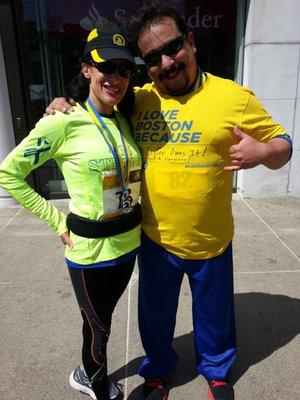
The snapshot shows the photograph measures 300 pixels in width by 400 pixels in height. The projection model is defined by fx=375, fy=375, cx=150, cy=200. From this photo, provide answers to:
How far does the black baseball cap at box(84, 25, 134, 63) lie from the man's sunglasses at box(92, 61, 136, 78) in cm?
2

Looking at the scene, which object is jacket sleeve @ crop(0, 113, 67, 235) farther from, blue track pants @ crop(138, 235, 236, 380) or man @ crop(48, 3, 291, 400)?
blue track pants @ crop(138, 235, 236, 380)

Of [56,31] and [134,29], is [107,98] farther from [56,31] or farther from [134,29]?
[56,31]

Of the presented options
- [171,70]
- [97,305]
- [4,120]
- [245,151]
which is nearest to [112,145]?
[171,70]

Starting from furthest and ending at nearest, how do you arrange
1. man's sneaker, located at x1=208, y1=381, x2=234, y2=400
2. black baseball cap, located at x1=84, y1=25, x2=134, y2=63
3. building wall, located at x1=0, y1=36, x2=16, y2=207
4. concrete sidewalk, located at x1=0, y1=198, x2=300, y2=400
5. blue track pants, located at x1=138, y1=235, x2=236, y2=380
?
building wall, located at x1=0, y1=36, x2=16, y2=207, concrete sidewalk, located at x1=0, y1=198, x2=300, y2=400, man's sneaker, located at x1=208, y1=381, x2=234, y2=400, blue track pants, located at x1=138, y1=235, x2=236, y2=380, black baseball cap, located at x1=84, y1=25, x2=134, y2=63

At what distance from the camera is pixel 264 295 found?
316 cm

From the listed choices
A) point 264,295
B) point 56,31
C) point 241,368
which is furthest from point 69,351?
point 56,31

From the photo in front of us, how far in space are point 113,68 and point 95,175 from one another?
48 centimetres

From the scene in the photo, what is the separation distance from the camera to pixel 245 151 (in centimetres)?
172

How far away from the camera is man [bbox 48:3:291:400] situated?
1790mm

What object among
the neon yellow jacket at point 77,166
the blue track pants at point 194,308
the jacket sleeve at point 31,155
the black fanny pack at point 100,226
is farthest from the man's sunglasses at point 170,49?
the blue track pants at point 194,308

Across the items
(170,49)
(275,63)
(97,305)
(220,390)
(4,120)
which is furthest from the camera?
(4,120)

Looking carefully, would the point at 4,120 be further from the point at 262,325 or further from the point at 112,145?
the point at 262,325

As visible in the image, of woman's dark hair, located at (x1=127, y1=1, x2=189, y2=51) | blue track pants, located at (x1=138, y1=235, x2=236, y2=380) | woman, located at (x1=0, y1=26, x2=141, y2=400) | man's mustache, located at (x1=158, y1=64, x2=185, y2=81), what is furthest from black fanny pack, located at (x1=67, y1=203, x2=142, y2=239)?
woman's dark hair, located at (x1=127, y1=1, x2=189, y2=51)

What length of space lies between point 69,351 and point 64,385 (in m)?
0.29
